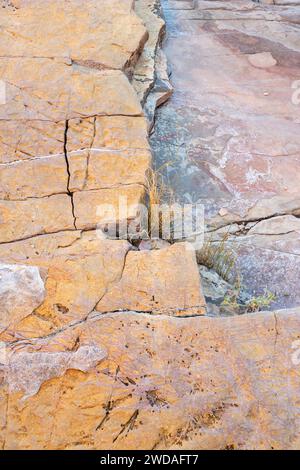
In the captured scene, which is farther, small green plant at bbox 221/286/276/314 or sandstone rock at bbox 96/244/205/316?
small green plant at bbox 221/286/276/314

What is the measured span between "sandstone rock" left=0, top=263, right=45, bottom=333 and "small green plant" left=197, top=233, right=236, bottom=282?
0.87 m

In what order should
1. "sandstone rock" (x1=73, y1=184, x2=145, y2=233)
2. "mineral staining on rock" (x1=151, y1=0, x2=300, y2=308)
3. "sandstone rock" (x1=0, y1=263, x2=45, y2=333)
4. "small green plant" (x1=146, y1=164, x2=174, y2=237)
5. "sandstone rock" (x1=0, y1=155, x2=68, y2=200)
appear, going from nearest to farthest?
1. "sandstone rock" (x1=0, y1=263, x2=45, y2=333)
2. "sandstone rock" (x1=73, y1=184, x2=145, y2=233)
3. "sandstone rock" (x1=0, y1=155, x2=68, y2=200)
4. "small green plant" (x1=146, y1=164, x2=174, y2=237)
5. "mineral staining on rock" (x1=151, y1=0, x2=300, y2=308)

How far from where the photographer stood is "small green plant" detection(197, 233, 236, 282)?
8.83 feet

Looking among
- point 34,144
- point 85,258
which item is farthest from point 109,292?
point 34,144

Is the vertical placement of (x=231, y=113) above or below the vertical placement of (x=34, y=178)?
below

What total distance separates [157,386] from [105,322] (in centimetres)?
32

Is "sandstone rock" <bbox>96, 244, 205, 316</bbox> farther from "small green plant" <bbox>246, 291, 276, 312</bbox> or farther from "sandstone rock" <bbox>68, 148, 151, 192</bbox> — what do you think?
"sandstone rock" <bbox>68, 148, 151, 192</bbox>

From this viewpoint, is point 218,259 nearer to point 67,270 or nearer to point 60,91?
point 67,270

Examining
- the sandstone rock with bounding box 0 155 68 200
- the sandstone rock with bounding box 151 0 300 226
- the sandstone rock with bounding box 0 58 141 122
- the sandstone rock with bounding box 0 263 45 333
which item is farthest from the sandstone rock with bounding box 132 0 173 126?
the sandstone rock with bounding box 0 263 45 333

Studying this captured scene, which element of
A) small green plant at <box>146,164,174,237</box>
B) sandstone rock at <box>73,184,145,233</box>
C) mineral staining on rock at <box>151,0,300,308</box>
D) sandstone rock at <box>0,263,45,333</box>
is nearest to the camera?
sandstone rock at <box>0,263,45,333</box>

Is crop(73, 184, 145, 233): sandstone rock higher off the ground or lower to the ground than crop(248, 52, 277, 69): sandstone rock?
higher

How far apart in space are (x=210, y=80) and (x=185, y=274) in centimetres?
248

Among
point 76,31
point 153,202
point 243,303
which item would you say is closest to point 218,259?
point 243,303

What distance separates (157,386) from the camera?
6.29 feet
